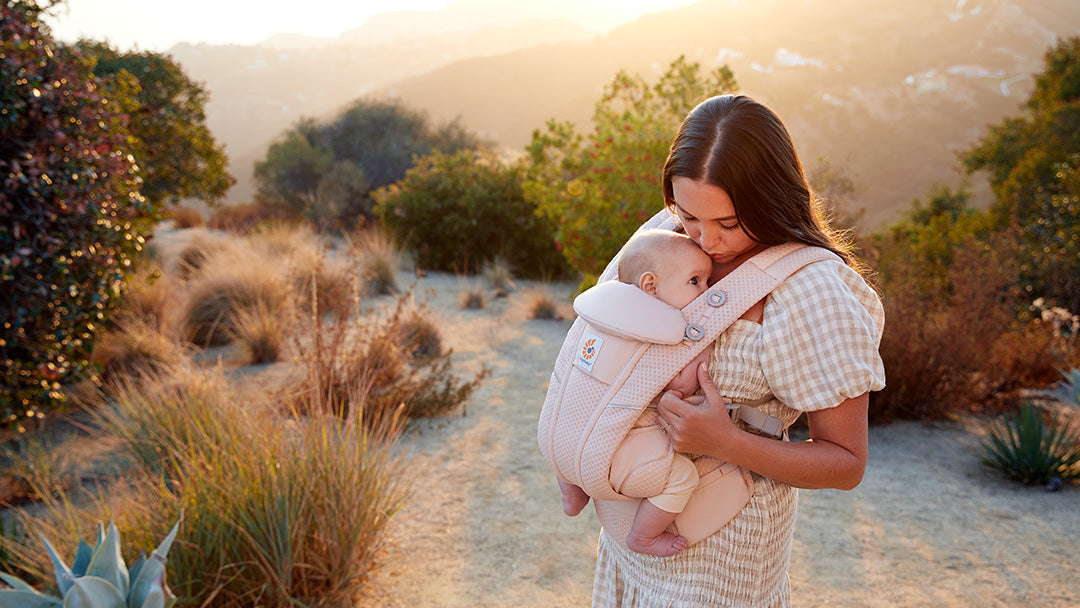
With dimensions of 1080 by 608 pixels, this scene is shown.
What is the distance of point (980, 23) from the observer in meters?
53.3

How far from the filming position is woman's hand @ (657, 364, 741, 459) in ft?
4.09

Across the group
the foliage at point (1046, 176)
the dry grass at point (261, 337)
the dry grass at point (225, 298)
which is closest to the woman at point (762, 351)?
the dry grass at point (261, 337)

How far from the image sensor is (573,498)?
5.16ft

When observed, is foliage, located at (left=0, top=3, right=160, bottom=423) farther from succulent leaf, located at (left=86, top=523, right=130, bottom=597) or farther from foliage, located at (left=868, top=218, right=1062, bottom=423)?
foliage, located at (left=868, top=218, right=1062, bottom=423)

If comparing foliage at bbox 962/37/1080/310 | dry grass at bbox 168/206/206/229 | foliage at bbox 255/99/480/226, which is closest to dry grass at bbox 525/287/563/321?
foliage at bbox 962/37/1080/310

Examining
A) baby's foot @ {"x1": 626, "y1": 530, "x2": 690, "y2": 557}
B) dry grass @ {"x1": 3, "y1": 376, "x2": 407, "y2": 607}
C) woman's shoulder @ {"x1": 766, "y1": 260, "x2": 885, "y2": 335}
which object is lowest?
dry grass @ {"x1": 3, "y1": 376, "x2": 407, "y2": 607}

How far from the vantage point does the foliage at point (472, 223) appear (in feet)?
40.7

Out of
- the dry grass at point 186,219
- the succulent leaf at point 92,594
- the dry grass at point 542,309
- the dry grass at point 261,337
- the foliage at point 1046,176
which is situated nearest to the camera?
the succulent leaf at point 92,594

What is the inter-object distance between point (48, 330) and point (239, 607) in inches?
115

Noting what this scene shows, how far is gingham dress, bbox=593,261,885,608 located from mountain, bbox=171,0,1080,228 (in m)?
32.4

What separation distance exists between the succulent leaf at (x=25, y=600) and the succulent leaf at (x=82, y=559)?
0.19 meters

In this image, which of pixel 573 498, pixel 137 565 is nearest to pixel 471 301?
pixel 137 565

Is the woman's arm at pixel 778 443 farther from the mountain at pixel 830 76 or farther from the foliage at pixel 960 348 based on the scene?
the mountain at pixel 830 76

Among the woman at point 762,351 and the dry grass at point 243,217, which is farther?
the dry grass at point 243,217
